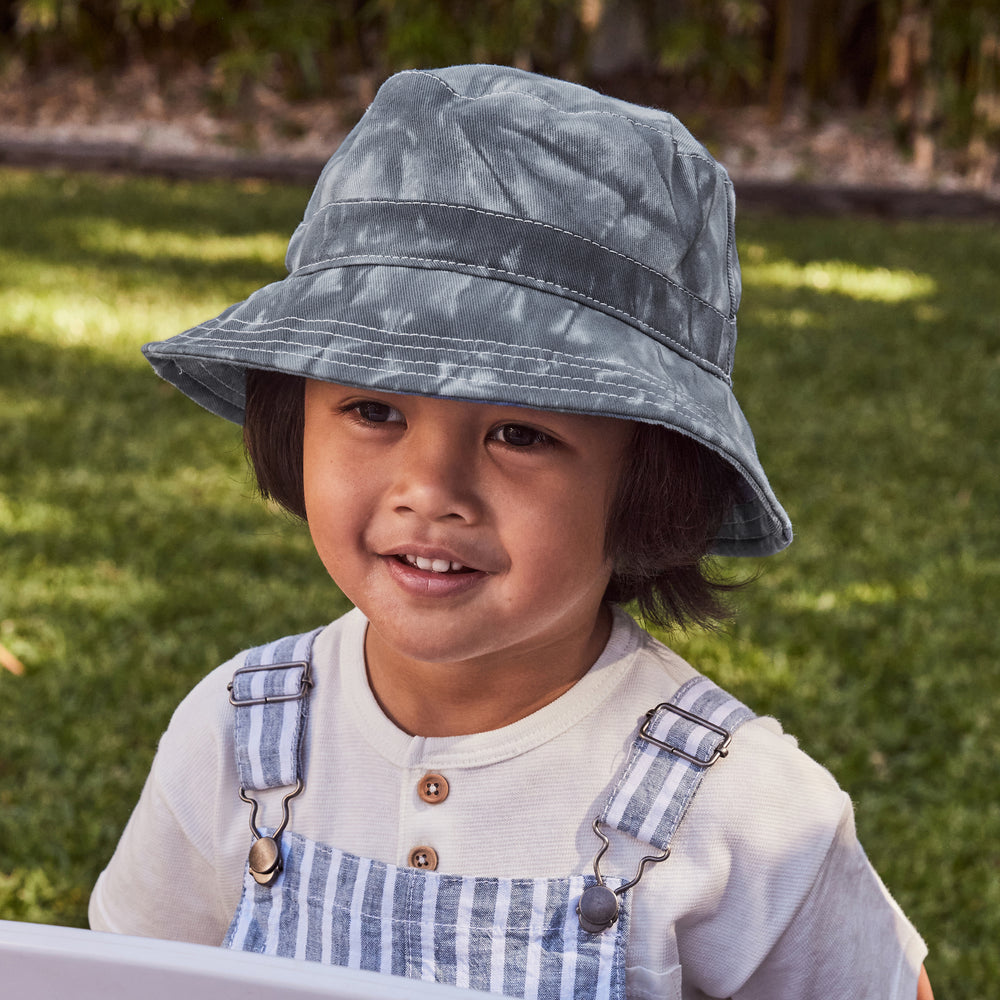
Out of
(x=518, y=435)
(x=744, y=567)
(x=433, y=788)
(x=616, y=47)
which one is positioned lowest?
(x=744, y=567)

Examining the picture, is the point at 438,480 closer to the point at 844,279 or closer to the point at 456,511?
the point at 456,511

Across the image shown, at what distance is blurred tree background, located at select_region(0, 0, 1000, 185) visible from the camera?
7359 millimetres

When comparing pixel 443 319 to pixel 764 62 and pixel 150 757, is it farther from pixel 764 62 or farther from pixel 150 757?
pixel 764 62

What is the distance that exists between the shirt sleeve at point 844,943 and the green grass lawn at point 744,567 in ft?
2.52

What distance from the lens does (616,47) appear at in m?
8.89

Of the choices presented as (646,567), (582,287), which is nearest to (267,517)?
(646,567)

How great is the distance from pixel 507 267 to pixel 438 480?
0.62 feet

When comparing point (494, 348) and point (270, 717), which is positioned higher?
point (494, 348)

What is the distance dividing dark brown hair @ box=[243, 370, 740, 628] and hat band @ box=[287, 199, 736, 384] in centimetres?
12

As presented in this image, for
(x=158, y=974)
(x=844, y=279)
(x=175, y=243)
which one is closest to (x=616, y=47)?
(x=844, y=279)

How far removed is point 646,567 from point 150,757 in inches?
54.1

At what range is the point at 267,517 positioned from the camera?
3299 mm

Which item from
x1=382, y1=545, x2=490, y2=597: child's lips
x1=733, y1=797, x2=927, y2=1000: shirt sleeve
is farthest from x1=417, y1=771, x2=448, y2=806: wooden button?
x1=733, y1=797, x2=927, y2=1000: shirt sleeve

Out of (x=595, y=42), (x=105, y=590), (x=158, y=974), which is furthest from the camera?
(x=595, y=42)
